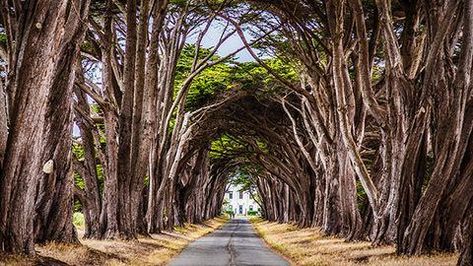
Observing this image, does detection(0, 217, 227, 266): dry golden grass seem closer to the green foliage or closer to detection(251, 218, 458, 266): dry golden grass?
detection(251, 218, 458, 266): dry golden grass

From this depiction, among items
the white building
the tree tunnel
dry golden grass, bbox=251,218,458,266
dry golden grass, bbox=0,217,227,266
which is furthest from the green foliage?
the white building

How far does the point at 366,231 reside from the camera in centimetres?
1919

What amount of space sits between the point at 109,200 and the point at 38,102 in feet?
29.3

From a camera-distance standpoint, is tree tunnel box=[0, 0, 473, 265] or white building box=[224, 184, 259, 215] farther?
white building box=[224, 184, 259, 215]

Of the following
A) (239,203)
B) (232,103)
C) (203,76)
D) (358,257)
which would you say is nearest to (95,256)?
(358,257)

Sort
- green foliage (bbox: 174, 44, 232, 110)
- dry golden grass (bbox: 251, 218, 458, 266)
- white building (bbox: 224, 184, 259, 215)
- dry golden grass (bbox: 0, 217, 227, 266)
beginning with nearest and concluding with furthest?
dry golden grass (bbox: 0, 217, 227, 266) < dry golden grass (bbox: 251, 218, 458, 266) < green foliage (bbox: 174, 44, 232, 110) < white building (bbox: 224, 184, 259, 215)

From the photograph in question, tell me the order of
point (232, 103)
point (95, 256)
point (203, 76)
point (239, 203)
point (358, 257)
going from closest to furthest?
1. point (95, 256)
2. point (358, 257)
3. point (203, 76)
4. point (232, 103)
5. point (239, 203)

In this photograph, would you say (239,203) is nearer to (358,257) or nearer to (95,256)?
(358,257)

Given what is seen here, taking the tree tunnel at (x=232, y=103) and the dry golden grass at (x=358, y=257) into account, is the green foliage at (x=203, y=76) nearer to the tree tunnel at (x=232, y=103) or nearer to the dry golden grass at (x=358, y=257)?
the tree tunnel at (x=232, y=103)

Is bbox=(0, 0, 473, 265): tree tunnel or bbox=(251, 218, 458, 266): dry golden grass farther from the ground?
bbox=(0, 0, 473, 265): tree tunnel

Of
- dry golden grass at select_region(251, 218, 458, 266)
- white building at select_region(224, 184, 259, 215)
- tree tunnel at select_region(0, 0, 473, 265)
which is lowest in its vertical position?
dry golden grass at select_region(251, 218, 458, 266)

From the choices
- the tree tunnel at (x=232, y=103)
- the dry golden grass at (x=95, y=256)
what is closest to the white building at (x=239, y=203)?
the tree tunnel at (x=232, y=103)

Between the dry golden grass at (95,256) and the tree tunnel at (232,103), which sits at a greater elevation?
the tree tunnel at (232,103)

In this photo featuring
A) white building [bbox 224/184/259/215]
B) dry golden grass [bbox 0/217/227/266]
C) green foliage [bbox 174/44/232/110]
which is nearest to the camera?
dry golden grass [bbox 0/217/227/266]
